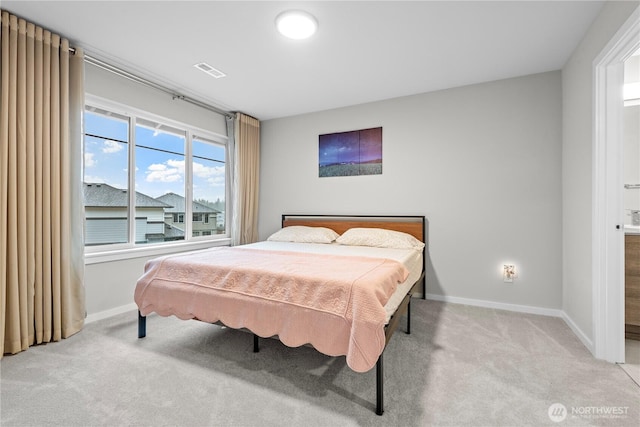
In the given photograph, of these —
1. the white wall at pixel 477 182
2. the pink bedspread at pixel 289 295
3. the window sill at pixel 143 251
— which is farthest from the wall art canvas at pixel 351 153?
the window sill at pixel 143 251

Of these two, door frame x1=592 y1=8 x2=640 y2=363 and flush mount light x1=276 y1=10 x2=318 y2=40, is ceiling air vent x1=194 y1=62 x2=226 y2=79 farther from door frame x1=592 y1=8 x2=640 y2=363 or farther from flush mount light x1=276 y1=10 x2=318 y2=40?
door frame x1=592 y1=8 x2=640 y2=363

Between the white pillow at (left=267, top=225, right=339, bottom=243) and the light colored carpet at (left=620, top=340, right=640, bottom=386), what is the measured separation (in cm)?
267

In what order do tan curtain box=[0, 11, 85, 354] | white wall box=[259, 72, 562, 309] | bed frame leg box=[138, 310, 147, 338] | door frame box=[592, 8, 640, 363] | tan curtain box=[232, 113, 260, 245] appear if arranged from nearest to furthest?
door frame box=[592, 8, 640, 363], tan curtain box=[0, 11, 85, 354], bed frame leg box=[138, 310, 147, 338], white wall box=[259, 72, 562, 309], tan curtain box=[232, 113, 260, 245]

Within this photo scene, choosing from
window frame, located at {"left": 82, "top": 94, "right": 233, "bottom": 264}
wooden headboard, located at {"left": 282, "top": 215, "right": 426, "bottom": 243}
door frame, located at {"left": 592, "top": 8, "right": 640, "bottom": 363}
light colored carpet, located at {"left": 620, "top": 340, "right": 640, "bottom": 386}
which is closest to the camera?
light colored carpet, located at {"left": 620, "top": 340, "right": 640, "bottom": 386}

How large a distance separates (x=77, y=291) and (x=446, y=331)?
326cm

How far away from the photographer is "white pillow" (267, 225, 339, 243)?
3.65m

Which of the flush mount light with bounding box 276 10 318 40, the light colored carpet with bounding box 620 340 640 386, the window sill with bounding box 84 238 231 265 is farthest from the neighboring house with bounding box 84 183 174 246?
the light colored carpet with bounding box 620 340 640 386

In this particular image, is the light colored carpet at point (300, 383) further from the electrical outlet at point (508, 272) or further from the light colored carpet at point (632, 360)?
the electrical outlet at point (508, 272)

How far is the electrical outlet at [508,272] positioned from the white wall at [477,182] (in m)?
0.05

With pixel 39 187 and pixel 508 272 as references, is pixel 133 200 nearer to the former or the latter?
pixel 39 187

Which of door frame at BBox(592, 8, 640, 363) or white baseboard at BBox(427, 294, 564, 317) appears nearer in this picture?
door frame at BBox(592, 8, 640, 363)

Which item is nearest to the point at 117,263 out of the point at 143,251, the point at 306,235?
the point at 143,251

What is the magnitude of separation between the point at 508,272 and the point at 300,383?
2570 mm

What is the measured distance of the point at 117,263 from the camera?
297 cm
